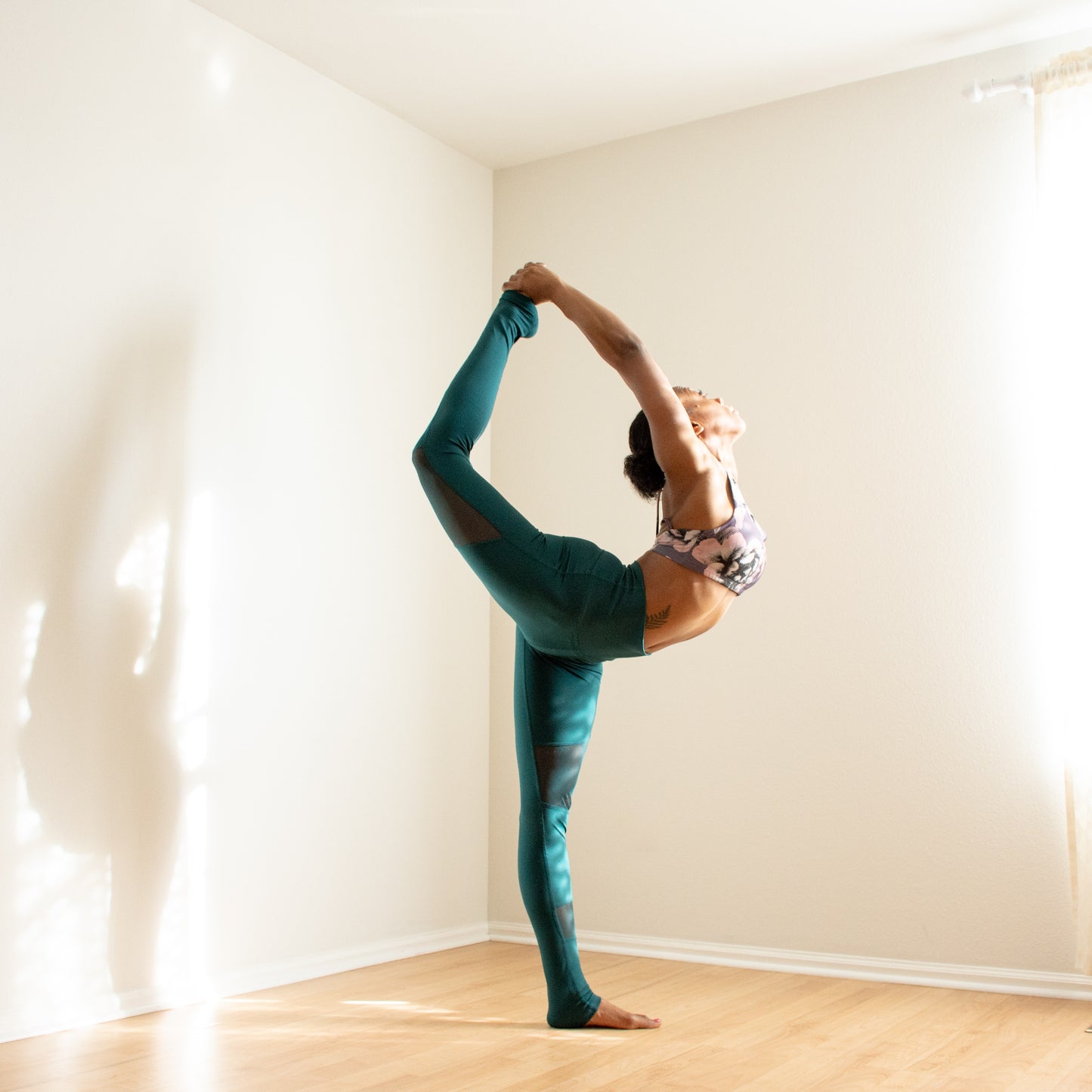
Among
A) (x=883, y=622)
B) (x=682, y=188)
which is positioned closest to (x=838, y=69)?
(x=682, y=188)

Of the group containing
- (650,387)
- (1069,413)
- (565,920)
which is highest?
(1069,413)

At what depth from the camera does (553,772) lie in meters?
2.58

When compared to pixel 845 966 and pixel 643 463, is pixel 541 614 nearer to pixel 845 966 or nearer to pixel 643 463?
pixel 643 463

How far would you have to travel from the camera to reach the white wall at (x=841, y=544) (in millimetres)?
3252

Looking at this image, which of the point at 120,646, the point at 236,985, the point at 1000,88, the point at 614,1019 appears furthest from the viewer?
the point at 1000,88

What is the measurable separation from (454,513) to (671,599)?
464 millimetres

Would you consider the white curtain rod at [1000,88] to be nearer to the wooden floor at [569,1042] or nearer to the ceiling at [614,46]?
the ceiling at [614,46]

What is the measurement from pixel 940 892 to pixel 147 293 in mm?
2697

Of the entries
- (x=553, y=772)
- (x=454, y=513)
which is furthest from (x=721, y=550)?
(x=553, y=772)

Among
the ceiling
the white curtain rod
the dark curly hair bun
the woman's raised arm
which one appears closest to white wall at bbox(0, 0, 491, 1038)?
the ceiling

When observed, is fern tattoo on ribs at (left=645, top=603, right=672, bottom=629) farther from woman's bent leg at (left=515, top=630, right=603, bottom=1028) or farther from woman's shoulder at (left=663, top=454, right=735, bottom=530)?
woman's bent leg at (left=515, top=630, right=603, bottom=1028)

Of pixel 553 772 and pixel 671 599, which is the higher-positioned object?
pixel 671 599

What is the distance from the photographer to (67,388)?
2789mm

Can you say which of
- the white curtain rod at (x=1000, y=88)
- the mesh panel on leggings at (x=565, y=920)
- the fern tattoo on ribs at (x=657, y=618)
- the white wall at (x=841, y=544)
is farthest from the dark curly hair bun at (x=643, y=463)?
the white curtain rod at (x=1000, y=88)
